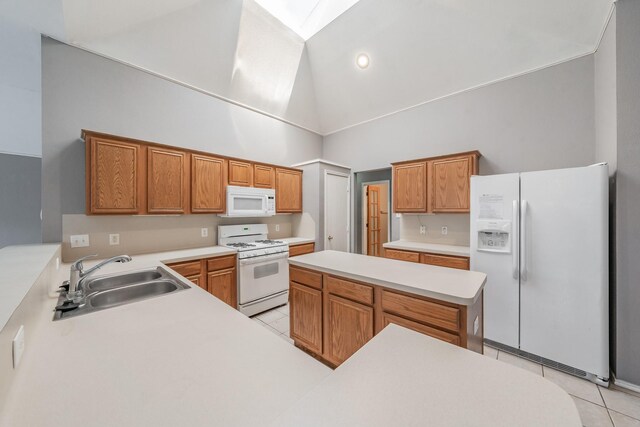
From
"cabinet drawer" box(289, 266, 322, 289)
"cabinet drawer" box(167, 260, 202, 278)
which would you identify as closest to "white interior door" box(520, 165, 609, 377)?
"cabinet drawer" box(289, 266, 322, 289)

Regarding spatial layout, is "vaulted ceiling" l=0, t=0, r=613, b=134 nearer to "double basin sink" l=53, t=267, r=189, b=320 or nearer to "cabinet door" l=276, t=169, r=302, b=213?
→ "cabinet door" l=276, t=169, r=302, b=213

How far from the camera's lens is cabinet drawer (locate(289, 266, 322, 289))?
6.94 ft

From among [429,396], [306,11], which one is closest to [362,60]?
[306,11]

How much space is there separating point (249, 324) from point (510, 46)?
13.3 feet

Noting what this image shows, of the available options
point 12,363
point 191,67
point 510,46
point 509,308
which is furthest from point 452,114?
point 12,363

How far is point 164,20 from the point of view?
2.78m

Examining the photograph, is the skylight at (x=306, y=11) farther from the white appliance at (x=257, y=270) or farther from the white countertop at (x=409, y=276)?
the white countertop at (x=409, y=276)

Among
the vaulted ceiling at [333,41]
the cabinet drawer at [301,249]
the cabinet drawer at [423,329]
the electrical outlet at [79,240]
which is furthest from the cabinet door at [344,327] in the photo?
the vaulted ceiling at [333,41]

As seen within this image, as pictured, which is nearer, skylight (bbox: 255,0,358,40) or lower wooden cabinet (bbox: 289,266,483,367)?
lower wooden cabinet (bbox: 289,266,483,367)

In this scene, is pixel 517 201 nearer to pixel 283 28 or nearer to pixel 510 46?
pixel 510 46

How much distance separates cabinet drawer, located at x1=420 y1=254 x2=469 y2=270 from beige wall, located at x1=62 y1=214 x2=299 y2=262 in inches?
112

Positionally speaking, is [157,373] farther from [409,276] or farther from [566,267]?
[566,267]

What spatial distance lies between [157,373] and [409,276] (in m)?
1.51

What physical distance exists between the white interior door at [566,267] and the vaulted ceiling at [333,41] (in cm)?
169
